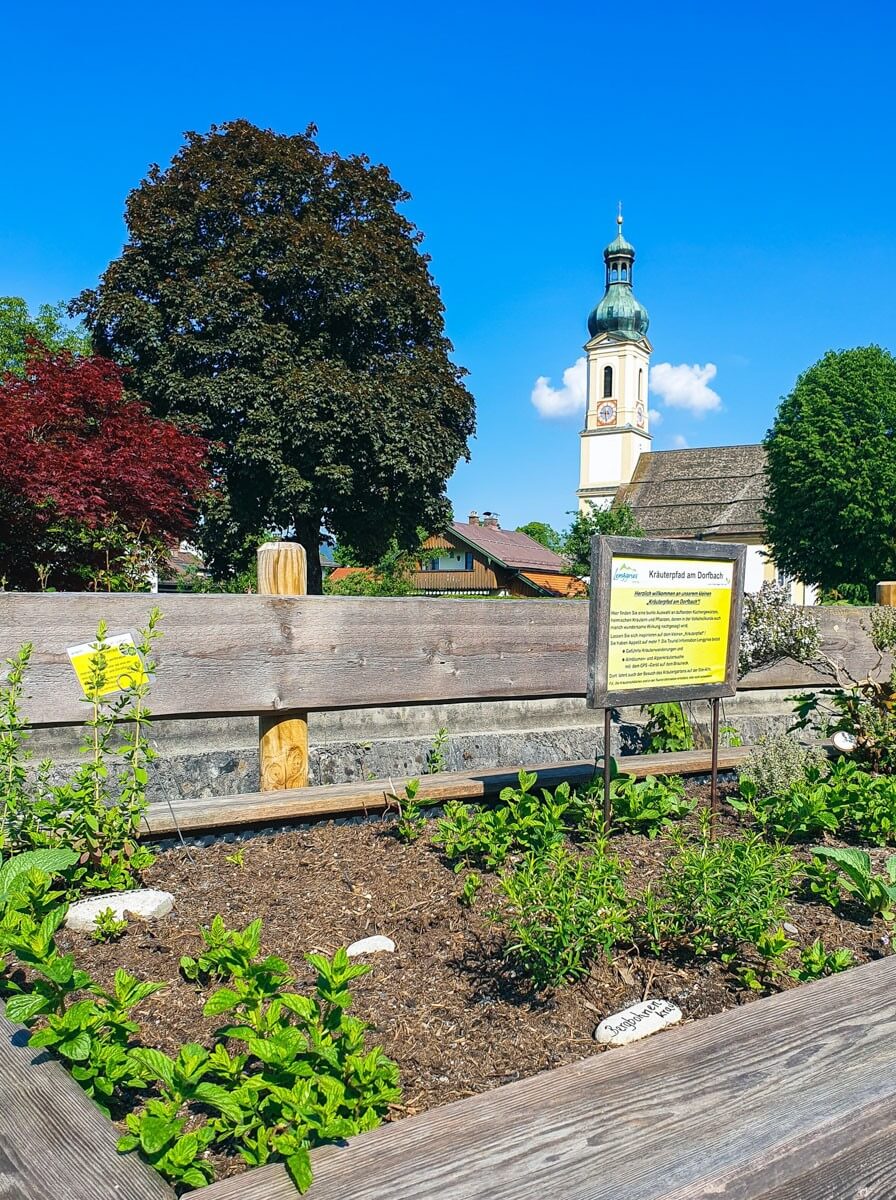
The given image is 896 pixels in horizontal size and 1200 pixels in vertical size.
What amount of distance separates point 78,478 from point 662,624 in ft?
21.1

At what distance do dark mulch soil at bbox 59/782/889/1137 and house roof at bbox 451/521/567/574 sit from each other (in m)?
47.6

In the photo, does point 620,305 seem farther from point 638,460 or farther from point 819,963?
point 819,963

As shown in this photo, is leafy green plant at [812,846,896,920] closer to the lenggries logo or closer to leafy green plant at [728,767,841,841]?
leafy green plant at [728,767,841,841]

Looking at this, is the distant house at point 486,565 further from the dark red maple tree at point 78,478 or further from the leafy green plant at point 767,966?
the leafy green plant at point 767,966

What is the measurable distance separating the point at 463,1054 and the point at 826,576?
107 ft

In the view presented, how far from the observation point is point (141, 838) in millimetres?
3402

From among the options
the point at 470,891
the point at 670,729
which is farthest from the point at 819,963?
the point at 670,729

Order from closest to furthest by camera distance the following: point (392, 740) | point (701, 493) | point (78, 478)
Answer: point (392, 740), point (78, 478), point (701, 493)

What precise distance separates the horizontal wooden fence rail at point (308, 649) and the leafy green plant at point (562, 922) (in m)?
1.66

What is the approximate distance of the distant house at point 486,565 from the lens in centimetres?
5297

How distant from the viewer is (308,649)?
3961mm

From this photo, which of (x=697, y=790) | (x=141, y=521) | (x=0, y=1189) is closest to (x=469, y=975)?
(x=0, y=1189)

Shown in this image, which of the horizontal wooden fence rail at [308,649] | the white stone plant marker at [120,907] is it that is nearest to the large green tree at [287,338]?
the horizontal wooden fence rail at [308,649]

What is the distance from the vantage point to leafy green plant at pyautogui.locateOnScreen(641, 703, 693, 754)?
5973 mm
